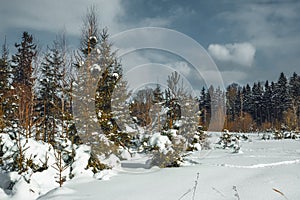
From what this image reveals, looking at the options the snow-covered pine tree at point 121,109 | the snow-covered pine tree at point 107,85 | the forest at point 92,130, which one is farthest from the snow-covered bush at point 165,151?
the snow-covered pine tree at point 121,109

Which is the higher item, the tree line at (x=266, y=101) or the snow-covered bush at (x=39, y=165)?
the tree line at (x=266, y=101)

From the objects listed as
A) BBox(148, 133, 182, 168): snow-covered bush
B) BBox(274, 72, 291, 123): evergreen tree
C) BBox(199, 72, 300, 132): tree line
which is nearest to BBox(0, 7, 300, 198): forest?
BBox(148, 133, 182, 168): snow-covered bush

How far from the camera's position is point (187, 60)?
8812 mm

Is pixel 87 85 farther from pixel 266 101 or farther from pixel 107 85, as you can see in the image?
pixel 266 101

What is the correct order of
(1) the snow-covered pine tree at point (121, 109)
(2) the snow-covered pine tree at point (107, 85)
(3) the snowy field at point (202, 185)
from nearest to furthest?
1. (3) the snowy field at point (202, 185)
2. (2) the snow-covered pine tree at point (107, 85)
3. (1) the snow-covered pine tree at point (121, 109)

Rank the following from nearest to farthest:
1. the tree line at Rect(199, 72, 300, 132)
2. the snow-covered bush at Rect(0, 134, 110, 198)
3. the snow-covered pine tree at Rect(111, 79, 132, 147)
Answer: the snow-covered bush at Rect(0, 134, 110, 198) → the snow-covered pine tree at Rect(111, 79, 132, 147) → the tree line at Rect(199, 72, 300, 132)

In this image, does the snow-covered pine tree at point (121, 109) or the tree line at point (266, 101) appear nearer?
the snow-covered pine tree at point (121, 109)

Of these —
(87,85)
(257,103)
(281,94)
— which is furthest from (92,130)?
(257,103)

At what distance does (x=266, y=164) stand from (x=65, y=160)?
588 cm

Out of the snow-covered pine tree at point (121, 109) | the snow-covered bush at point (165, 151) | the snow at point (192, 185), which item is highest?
the snow-covered pine tree at point (121, 109)

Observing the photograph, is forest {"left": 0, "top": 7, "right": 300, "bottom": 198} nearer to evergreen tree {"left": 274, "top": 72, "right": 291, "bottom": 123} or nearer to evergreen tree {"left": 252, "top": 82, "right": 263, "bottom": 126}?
evergreen tree {"left": 274, "top": 72, "right": 291, "bottom": 123}

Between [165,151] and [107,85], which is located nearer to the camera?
[165,151]

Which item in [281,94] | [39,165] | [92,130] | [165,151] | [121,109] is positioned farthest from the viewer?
[281,94]

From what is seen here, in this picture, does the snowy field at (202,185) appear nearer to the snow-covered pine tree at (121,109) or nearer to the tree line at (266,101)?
the snow-covered pine tree at (121,109)
